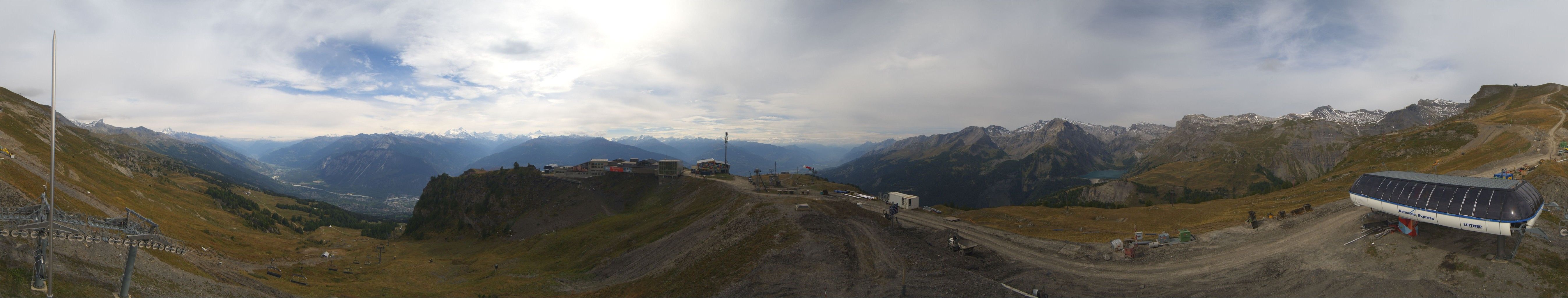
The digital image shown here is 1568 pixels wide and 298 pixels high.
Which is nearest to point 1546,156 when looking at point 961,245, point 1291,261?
point 1291,261

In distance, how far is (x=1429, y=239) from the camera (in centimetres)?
3616

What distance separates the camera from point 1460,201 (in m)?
34.3

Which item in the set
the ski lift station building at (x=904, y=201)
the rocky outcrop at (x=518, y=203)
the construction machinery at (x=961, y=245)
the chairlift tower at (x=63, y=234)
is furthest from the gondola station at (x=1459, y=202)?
the rocky outcrop at (x=518, y=203)

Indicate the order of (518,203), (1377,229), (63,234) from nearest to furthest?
(63,234) < (1377,229) < (518,203)

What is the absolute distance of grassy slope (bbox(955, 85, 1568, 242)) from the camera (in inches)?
2247

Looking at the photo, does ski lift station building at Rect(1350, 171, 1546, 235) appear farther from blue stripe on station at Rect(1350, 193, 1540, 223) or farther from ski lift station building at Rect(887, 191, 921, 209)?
ski lift station building at Rect(887, 191, 921, 209)

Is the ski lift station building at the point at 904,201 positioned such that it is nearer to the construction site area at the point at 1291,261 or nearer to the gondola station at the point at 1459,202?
the construction site area at the point at 1291,261

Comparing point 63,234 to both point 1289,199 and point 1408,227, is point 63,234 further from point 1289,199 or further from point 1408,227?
point 1289,199

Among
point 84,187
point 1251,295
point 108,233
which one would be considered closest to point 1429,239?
point 1251,295

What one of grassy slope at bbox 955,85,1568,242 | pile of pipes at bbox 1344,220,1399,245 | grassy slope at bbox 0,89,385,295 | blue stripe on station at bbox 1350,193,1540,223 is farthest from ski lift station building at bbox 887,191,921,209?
grassy slope at bbox 0,89,385,295

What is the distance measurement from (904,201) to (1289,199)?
54954 mm

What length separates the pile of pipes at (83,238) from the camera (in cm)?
2855

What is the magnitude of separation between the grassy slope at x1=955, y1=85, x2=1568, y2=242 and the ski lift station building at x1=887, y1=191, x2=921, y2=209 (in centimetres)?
657

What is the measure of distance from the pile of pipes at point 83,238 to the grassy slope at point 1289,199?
7712cm
